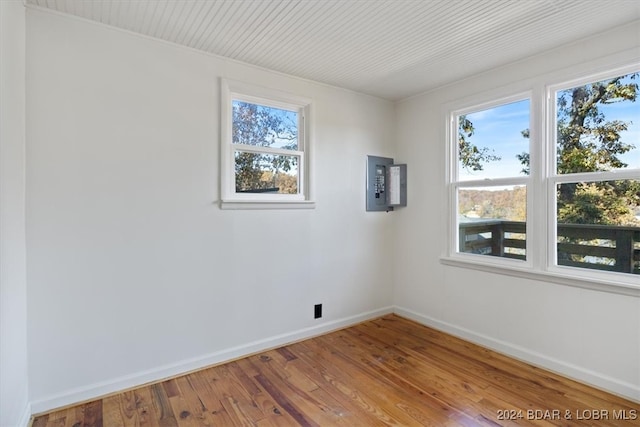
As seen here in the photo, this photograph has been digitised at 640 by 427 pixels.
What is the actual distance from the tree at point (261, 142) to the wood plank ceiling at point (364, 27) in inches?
16.6

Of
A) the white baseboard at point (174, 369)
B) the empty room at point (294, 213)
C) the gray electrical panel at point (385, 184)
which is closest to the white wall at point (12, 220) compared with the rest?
the empty room at point (294, 213)

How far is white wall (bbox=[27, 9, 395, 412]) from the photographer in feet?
6.63

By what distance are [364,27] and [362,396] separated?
253cm

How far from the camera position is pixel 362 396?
2.20m

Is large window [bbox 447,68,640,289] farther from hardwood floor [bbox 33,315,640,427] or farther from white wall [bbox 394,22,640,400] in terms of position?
hardwood floor [bbox 33,315,640,427]

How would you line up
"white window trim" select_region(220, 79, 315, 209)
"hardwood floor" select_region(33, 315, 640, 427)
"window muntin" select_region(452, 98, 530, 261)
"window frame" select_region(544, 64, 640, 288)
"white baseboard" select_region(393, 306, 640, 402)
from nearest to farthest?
"hardwood floor" select_region(33, 315, 640, 427) → "white baseboard" select_region(393, 306, 640, 402) → "window frame" select_region(544, 64, 640, 288) → "white window trim" select_region(220, 79, 315, 209) → "window muntin" select_region(452, 98, 530, 261)

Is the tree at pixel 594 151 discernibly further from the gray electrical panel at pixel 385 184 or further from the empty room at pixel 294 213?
the gray electrical panel at pixel 385 184

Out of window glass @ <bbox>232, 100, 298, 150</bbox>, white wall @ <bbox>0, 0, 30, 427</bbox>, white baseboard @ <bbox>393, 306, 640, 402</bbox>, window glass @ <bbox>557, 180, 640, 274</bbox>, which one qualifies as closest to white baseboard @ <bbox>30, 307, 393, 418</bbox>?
white wall @ <bbox>0, 0, 30, 427</bbox>

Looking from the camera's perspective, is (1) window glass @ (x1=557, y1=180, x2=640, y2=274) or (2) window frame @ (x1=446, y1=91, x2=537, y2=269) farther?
(2) window frame @ (x1=446, y1=91, x2=537, y2=269)

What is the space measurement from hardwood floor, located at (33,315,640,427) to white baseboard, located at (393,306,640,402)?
0.07m

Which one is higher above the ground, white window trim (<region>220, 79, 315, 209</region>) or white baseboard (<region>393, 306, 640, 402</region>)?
white window trim (<region>220, 79, 315, 209</region>)

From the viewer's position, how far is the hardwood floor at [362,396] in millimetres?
1959

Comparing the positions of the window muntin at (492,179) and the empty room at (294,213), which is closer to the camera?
the empty room at (294,213)

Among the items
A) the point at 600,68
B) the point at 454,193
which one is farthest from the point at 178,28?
the point at 600,68
